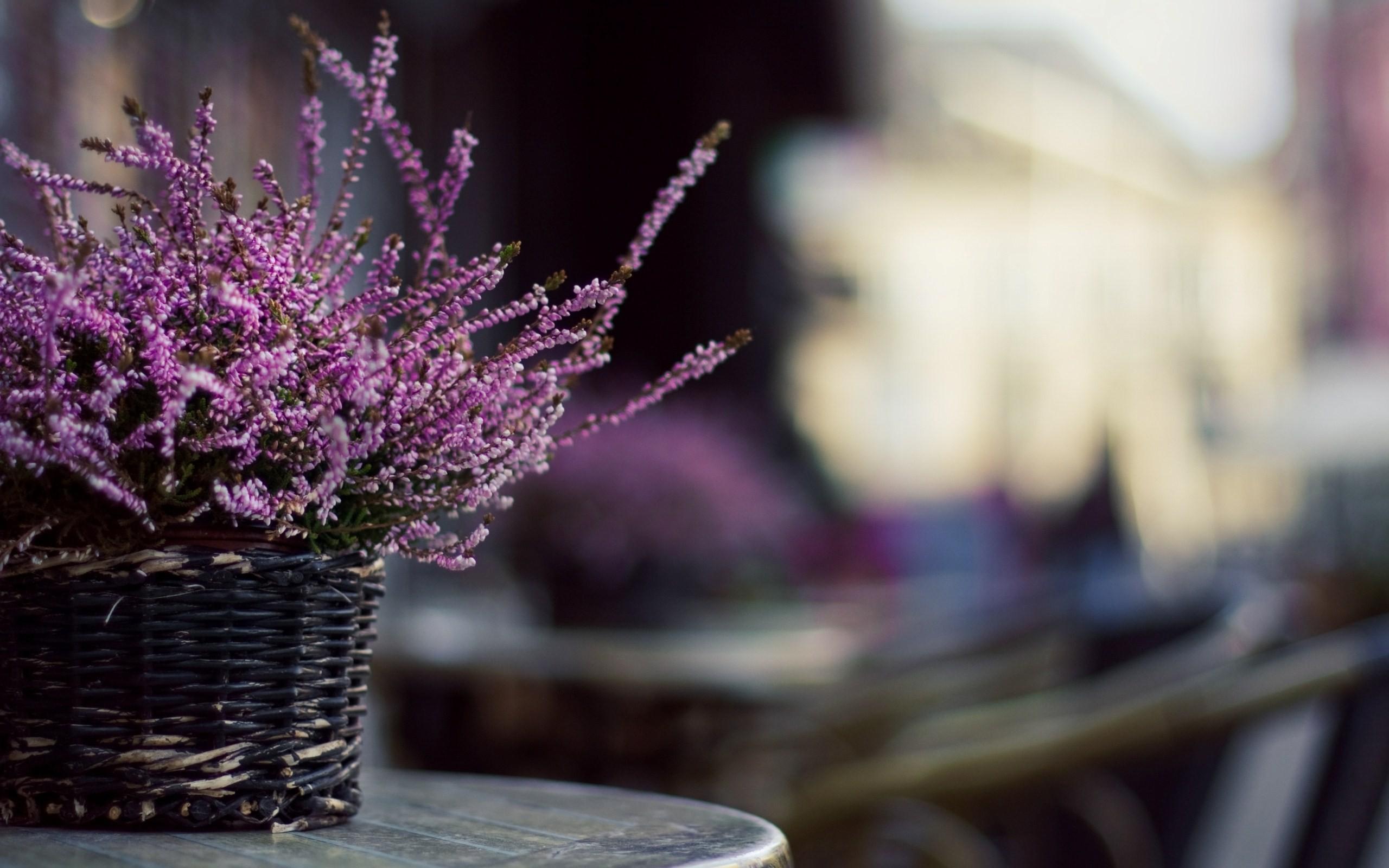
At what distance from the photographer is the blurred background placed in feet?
6.25

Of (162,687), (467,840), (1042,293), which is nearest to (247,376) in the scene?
(162,687)

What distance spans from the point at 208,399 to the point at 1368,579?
2.74 m

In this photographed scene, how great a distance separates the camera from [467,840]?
0.80m

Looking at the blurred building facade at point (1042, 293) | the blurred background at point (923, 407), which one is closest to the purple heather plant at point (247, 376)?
the blurred background at point (923, 407)

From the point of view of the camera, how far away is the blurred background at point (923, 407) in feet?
6.25

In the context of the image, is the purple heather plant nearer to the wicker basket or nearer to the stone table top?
the wicker basket

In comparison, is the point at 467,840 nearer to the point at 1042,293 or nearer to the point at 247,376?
the point at 247,376

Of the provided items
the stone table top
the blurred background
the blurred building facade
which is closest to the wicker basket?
the stone table top

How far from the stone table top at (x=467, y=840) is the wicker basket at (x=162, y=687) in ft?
0.06

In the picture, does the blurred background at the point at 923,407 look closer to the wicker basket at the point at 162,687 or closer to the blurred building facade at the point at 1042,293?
the blurred building facade at the point at 1042,293

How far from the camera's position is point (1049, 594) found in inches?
113

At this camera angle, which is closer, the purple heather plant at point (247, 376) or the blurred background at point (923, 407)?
the purple heather plant at point (247, 376)

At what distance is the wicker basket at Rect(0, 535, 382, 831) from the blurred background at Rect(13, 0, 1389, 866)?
0.99m

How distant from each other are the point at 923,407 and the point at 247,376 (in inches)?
278
